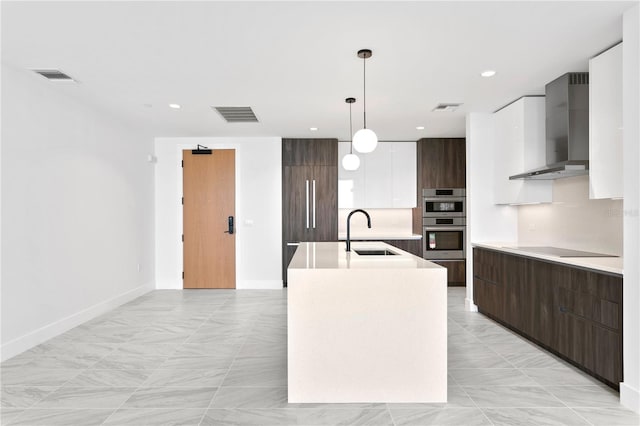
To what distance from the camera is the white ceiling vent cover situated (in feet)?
11.3

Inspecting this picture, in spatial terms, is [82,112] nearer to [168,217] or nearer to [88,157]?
[88,157]

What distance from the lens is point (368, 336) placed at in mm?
2438

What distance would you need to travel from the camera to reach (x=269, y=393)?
2.61 metres

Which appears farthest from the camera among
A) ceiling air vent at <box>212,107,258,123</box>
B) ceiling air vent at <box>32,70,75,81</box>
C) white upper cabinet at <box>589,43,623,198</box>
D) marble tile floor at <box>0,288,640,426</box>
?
ceiling air vent at <box>212,107,258,123</box>

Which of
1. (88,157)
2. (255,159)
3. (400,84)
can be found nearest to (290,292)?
(400,84)

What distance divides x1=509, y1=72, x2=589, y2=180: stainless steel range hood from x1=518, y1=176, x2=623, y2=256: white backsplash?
411 millimetres

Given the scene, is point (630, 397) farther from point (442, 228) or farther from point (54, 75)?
point (54, 75)

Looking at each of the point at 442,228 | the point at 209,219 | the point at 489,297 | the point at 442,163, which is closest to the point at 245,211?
the point at 209,219

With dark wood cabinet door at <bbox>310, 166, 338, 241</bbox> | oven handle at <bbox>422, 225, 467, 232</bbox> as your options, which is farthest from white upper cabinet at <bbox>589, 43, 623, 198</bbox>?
dark wood cabinet door at <bbox>310, 166, 338, 241</bbox>

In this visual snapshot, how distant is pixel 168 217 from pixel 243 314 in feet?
8.45

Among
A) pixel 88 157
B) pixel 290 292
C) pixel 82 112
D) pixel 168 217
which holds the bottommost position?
pixel 290 292

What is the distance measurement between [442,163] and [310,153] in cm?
222

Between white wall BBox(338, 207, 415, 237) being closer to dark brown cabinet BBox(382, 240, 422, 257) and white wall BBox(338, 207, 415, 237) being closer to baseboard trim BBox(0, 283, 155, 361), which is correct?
dark brown cabinet BBox(382, 240, 422, 257)

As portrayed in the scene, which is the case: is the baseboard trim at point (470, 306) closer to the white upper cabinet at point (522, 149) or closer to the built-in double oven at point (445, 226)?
the white upper cabinet at point (522, 149)
